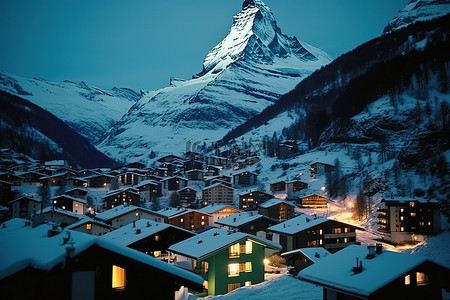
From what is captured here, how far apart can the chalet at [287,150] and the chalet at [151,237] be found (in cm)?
7730

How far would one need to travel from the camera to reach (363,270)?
13.9m

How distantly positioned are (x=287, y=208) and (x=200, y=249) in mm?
37779

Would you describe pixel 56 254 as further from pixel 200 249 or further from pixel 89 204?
pixel 89 204

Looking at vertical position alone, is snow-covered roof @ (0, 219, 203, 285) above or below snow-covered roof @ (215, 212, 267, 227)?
above

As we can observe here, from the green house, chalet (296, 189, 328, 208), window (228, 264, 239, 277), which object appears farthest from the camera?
chalet (296, 189, 328, 208)

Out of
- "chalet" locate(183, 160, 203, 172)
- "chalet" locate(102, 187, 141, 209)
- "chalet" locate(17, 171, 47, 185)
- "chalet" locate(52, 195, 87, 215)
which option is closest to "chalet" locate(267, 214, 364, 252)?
"chalet" locate(52, 195, 87, 215)

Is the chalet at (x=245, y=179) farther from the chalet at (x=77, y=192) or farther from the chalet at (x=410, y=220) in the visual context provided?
the chalet at (x=410, y=220)

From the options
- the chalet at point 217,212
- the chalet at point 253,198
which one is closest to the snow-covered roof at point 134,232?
the chalet at point 217,212

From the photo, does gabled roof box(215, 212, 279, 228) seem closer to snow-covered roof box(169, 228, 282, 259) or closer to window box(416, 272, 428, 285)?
snow-covered roof box(169, 228, 282, 259)

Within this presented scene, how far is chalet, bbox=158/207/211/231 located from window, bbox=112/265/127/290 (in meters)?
43.9

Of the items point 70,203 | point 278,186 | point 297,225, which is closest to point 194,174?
point 278,186

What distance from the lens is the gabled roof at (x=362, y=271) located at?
42.4 feet

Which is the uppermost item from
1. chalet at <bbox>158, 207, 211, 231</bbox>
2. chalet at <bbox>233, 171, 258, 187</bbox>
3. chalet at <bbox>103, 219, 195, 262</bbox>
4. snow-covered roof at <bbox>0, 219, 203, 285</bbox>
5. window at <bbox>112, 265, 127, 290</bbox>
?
snow-covered roof at <bbox>0, 219, 203, 285</bbox>

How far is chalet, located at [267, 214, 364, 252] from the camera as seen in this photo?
40.6 meters
